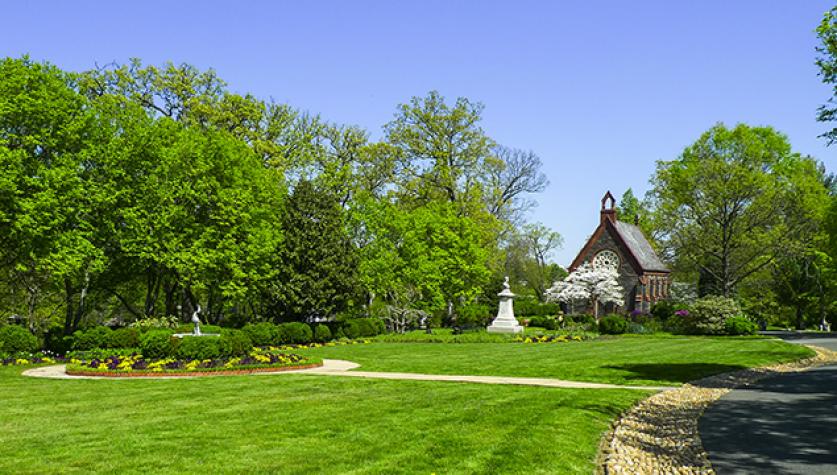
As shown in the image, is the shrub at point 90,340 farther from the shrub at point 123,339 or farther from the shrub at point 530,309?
the shrub at point 530,309

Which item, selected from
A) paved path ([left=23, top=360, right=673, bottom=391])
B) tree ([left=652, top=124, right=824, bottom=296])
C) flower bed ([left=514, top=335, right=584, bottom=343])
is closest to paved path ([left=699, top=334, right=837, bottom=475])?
paved path ([left=23, top=360, right=673, bottom=391])

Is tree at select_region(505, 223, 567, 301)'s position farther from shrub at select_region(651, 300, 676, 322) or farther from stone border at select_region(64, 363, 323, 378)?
stone border at select_region(64, 363, 323, 378)

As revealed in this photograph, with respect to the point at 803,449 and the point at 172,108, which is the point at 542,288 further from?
the point at 803,449

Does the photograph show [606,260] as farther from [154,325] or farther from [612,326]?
[154,325]

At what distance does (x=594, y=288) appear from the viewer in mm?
57906

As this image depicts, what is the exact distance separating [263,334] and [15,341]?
10.1m

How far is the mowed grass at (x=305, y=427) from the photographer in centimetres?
873

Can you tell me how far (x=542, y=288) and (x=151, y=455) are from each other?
217ft

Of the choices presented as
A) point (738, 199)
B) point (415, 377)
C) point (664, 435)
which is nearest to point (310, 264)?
point (415, 377)

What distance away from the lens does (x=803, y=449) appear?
9.74m

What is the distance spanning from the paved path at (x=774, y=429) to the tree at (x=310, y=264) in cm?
2494

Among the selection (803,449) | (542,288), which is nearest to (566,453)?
(803,449)

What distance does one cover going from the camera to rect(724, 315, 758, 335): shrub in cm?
3931

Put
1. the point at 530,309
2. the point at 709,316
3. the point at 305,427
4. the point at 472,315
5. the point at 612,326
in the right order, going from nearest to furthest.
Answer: the point at 305,427, the point at 709,316, the point at 612,326, the point at 472,315, the point at 530,309
